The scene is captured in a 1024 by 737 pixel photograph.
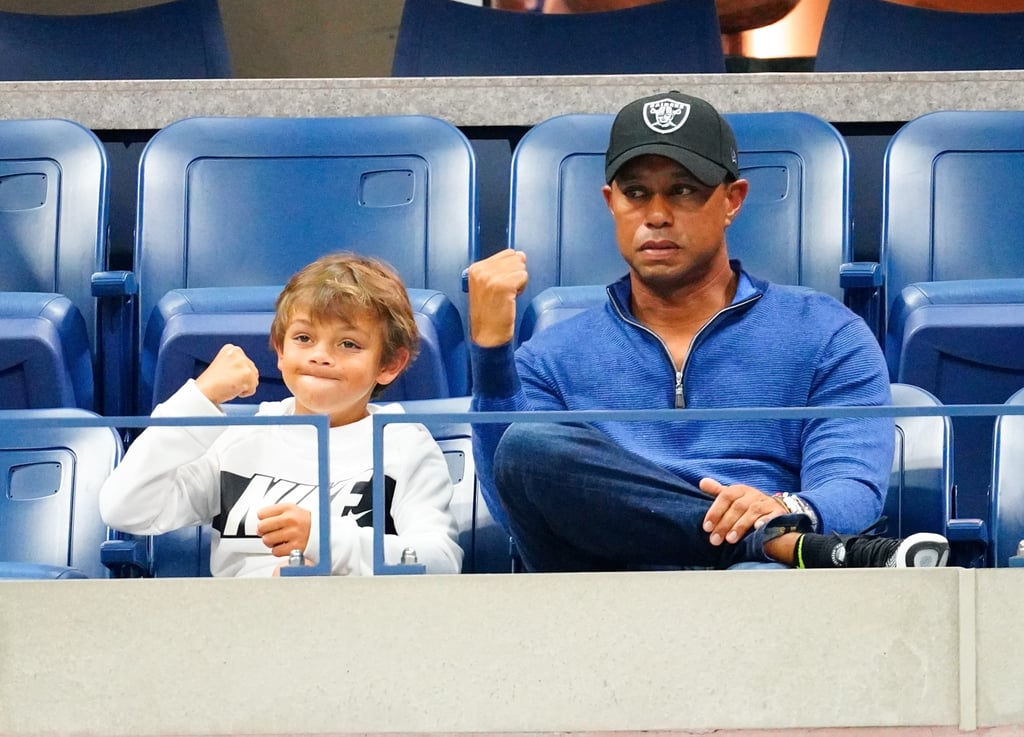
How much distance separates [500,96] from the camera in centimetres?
177

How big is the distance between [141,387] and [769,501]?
65 cm

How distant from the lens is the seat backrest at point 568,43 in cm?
218

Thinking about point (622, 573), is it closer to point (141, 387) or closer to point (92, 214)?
point (141, 387)

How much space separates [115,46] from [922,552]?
1.61m

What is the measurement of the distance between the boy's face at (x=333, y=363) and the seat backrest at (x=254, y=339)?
144 mm

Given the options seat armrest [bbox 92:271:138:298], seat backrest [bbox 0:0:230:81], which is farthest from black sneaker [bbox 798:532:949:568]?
seat backrest [bbox 0:0:230:81]

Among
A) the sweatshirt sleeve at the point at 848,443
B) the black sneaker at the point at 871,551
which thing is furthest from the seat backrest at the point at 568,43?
the black sneaker at the point at 871,551

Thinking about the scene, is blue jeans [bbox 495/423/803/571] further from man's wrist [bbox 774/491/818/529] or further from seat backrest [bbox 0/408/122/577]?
seat backrest [bbox 0/408/122/577]

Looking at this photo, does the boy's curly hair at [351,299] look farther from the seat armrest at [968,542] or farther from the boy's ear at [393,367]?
the seat armrest at [968,542]

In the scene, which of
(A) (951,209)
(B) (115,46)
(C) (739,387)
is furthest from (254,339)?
(B) (115,46)

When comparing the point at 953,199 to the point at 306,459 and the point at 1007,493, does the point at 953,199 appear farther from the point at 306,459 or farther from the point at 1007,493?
the point at 306,459

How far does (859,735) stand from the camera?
0.97 metres

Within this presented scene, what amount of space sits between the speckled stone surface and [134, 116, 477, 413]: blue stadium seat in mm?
125

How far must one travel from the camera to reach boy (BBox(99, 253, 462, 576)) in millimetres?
1069
